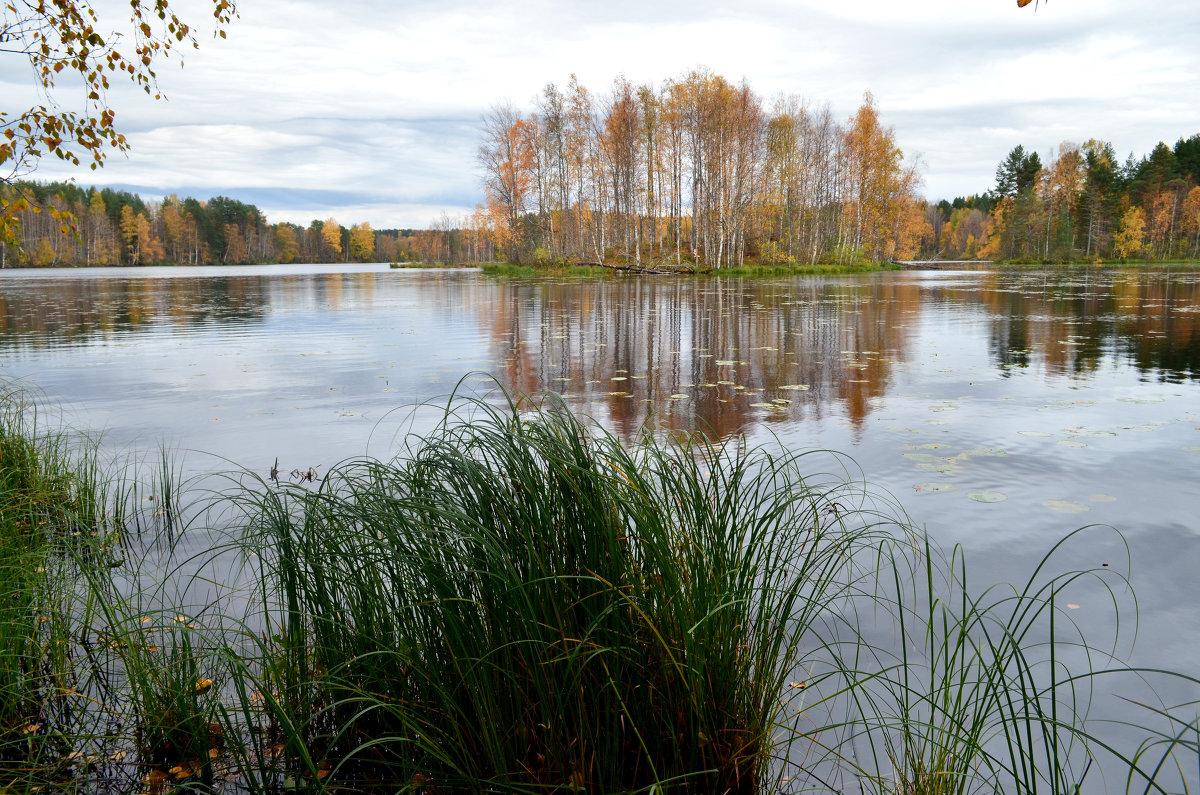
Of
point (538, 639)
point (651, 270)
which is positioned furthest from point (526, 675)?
point (651, 270)

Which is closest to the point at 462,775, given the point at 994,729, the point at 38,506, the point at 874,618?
the point at 994,729

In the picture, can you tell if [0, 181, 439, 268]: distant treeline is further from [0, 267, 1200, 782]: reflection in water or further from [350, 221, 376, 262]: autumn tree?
[0, 267, 1200, 782]: reflection in water

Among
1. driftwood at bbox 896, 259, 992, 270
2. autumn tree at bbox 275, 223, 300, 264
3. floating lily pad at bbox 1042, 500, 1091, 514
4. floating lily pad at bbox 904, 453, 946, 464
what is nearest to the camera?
floating lily pad at bbox 1042, 500, 1091, 514

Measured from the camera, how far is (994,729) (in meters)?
2.86

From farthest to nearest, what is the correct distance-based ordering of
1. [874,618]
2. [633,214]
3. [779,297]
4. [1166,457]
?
[633,214]
[779,297]
[1166,457]
[874,618]

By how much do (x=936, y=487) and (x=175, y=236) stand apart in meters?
137

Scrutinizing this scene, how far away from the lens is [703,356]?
1232cm

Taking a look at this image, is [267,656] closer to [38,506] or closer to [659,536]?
[659,536]

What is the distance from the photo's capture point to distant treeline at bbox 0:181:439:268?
104 meters

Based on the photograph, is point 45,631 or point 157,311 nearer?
point 45,631

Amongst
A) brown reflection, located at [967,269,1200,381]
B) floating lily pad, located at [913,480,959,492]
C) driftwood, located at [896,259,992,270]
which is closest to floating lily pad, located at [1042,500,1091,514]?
floating lily pad, located at [913,480,959,492]

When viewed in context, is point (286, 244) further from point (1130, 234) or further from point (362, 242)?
point (1130, 234)

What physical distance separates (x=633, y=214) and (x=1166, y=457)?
43.7 metres

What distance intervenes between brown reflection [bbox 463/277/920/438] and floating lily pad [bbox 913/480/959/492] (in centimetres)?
166
